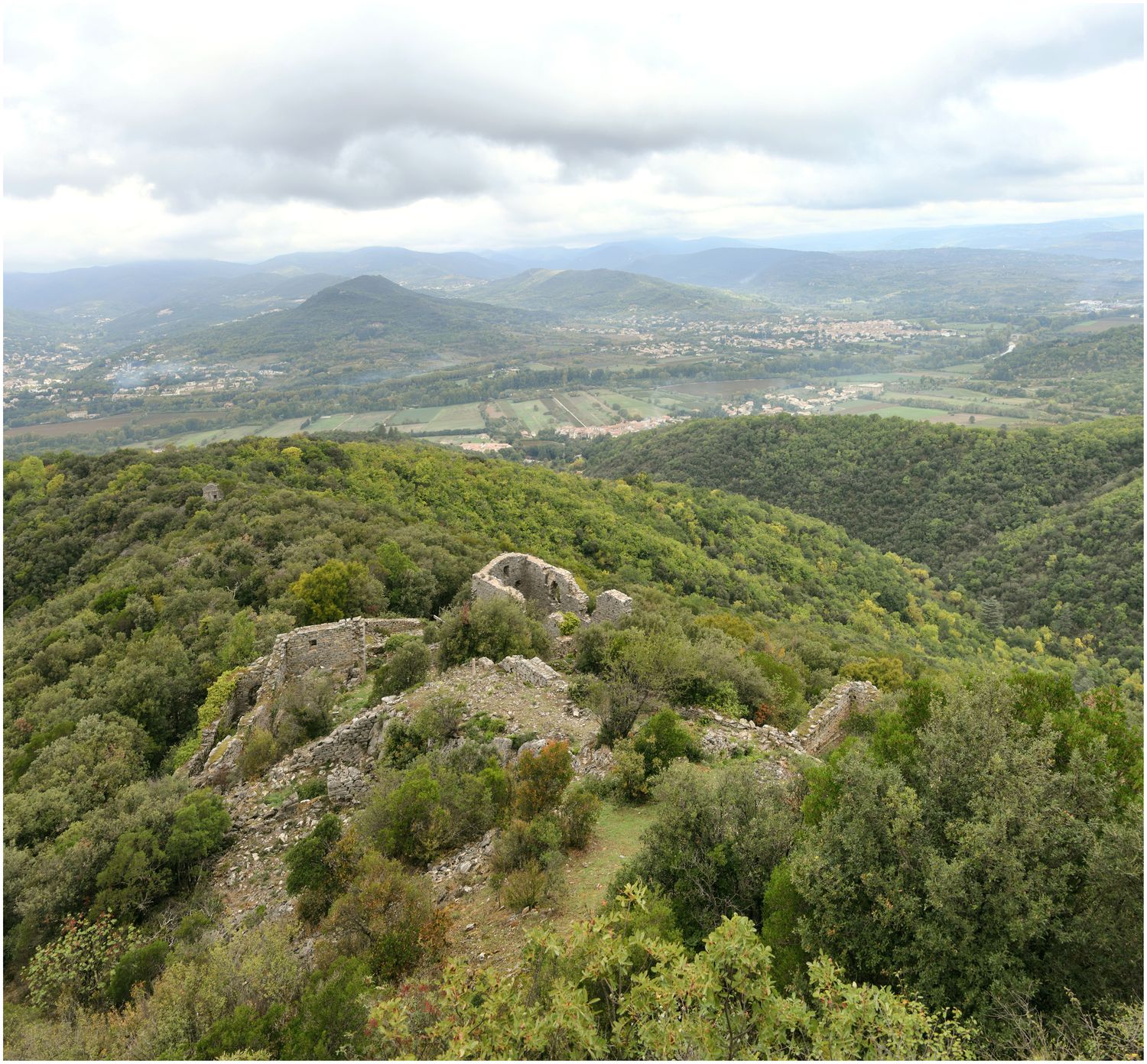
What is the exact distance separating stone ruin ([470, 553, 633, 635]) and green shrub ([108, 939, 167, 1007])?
12.5 meters

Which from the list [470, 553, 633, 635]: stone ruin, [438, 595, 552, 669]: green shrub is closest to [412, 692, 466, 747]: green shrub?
[438, 595, 552, 669]: green shrub

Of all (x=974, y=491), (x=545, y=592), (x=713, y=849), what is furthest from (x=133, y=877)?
(x=974, y=491)

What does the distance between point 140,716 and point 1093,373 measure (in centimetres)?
18672

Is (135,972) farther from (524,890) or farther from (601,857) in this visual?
(601,857)

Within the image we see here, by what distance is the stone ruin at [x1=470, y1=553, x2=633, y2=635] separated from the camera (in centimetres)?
2038

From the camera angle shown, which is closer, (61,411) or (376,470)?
(376,470)

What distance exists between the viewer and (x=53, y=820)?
11.9 metres

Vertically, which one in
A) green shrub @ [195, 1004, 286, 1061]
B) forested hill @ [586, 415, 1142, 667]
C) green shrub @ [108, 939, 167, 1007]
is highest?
green shrub @ [195, 1004, 286, 1061]

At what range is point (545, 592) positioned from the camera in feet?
76.2

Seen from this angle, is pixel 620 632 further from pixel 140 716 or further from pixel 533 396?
pixel 533 396

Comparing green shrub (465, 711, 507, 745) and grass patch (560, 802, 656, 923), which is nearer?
grass patch (560, 802, 656, 923)

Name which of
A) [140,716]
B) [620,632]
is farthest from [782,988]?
[140,716]

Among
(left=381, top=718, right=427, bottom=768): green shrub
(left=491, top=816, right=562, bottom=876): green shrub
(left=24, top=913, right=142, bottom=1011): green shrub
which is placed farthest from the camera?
(left=381, top=718, right=427, bottom=768): green shrub

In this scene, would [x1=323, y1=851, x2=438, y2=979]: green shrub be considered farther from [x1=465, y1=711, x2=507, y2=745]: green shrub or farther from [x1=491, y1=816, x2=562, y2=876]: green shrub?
[x1=465, y1=711, x2=507, y2=745]: green shrub
